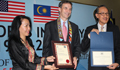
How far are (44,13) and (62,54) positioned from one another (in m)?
2.13

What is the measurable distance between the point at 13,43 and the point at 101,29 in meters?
1.58

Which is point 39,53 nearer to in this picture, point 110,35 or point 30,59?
point 30,59

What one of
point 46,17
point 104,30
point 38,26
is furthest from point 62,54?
point 46,17

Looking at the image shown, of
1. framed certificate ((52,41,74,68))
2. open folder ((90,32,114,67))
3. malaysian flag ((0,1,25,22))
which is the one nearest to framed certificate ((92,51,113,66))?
open folder ((90,32,114,67))

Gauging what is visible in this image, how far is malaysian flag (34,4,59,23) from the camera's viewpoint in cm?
396

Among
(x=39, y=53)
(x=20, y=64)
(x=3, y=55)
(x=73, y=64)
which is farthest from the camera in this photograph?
(x=39, y=53)

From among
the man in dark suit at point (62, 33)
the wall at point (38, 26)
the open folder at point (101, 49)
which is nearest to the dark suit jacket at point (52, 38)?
the man in dark suit at point (62, 33)

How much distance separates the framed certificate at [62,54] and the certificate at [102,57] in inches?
17.3

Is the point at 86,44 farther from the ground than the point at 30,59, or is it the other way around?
the point at 86,44

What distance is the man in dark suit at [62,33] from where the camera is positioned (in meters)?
2.49

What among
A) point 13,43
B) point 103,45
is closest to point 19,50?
point 13,43

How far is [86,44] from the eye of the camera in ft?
8.46

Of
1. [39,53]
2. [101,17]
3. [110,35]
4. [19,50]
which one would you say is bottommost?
[39,53]

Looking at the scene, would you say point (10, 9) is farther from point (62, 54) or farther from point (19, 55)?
point (62, 54)
